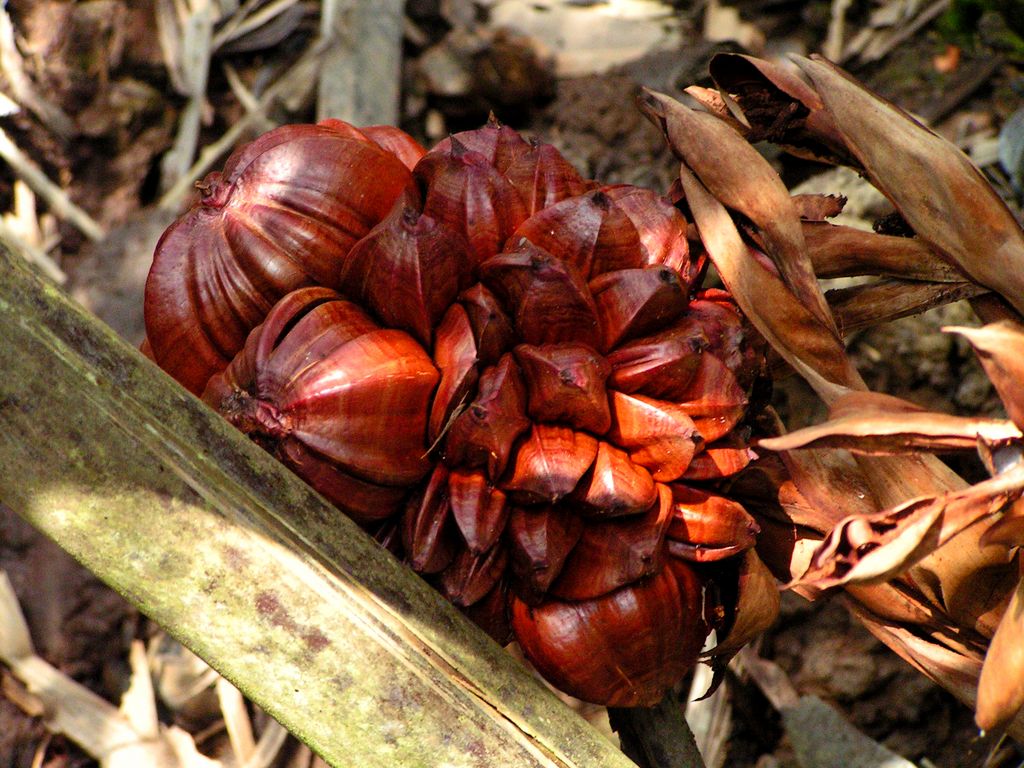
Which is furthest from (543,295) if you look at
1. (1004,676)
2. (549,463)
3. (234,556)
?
(1004,676)

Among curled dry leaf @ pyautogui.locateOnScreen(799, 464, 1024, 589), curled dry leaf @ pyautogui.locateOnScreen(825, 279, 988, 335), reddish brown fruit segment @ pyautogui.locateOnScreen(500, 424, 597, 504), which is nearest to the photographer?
curled dry leaf @ pyautogui.locateOnScreen(799, 464, 1024, 589)

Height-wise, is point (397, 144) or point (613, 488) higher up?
point (397, 144)

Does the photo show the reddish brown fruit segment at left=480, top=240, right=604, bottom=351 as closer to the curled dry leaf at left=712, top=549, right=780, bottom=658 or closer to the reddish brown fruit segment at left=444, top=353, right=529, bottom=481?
the reddish brown fruit segment at left=444, top=353, right=529, bottom=481

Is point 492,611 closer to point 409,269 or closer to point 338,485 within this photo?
point 338,485

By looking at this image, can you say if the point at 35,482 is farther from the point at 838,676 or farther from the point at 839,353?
the point at 838,676

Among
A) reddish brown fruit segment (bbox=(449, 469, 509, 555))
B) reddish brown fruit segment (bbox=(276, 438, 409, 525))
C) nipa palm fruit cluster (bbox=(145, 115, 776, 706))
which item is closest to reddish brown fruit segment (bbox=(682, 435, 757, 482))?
nipa palm fruit cluster (bbox=(145, 115, 776, 706))

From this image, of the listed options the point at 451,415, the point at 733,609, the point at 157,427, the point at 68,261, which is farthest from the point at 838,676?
the point at 68,261
